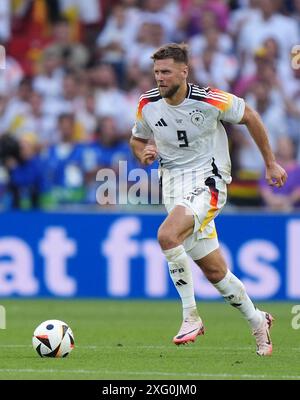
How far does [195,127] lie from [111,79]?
28.0 feet

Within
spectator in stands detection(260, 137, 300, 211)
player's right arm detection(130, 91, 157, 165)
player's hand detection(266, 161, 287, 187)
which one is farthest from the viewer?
spectator in stands detection(260, 137, 300, 211)

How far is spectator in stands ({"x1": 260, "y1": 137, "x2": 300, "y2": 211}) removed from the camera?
616 inches

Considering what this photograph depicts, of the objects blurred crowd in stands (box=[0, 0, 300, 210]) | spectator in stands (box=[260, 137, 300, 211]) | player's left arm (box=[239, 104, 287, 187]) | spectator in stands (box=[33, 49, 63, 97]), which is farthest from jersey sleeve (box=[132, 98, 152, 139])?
spectator in stands (box=[33, 49, 63, 97])

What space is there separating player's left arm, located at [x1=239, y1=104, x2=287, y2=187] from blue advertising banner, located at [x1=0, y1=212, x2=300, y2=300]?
6.29 m

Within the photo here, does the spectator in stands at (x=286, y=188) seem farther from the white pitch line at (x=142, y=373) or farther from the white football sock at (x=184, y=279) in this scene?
the white pitch line at (x=142, y=373)

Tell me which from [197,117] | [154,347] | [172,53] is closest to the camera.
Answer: [172,53]

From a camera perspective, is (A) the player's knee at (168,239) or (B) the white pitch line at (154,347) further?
(B) the white pitch line at (154,347)

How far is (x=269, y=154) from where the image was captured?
9.04 m

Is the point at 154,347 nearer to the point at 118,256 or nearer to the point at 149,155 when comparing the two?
the point at 149,155

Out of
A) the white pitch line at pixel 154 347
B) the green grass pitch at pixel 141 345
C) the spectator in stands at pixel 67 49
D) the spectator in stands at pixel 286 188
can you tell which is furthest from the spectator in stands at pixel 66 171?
the white pitch line at pixel 154 347

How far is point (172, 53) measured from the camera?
9.14m

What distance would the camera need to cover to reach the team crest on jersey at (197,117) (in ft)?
30.3

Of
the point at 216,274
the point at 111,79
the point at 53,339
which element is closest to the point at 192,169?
the point at 216,274

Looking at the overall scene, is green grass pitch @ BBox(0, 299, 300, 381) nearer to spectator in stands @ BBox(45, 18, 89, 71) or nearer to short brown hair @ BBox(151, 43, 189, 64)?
short brown hair @ BBox(151, 43, 189, 64)
